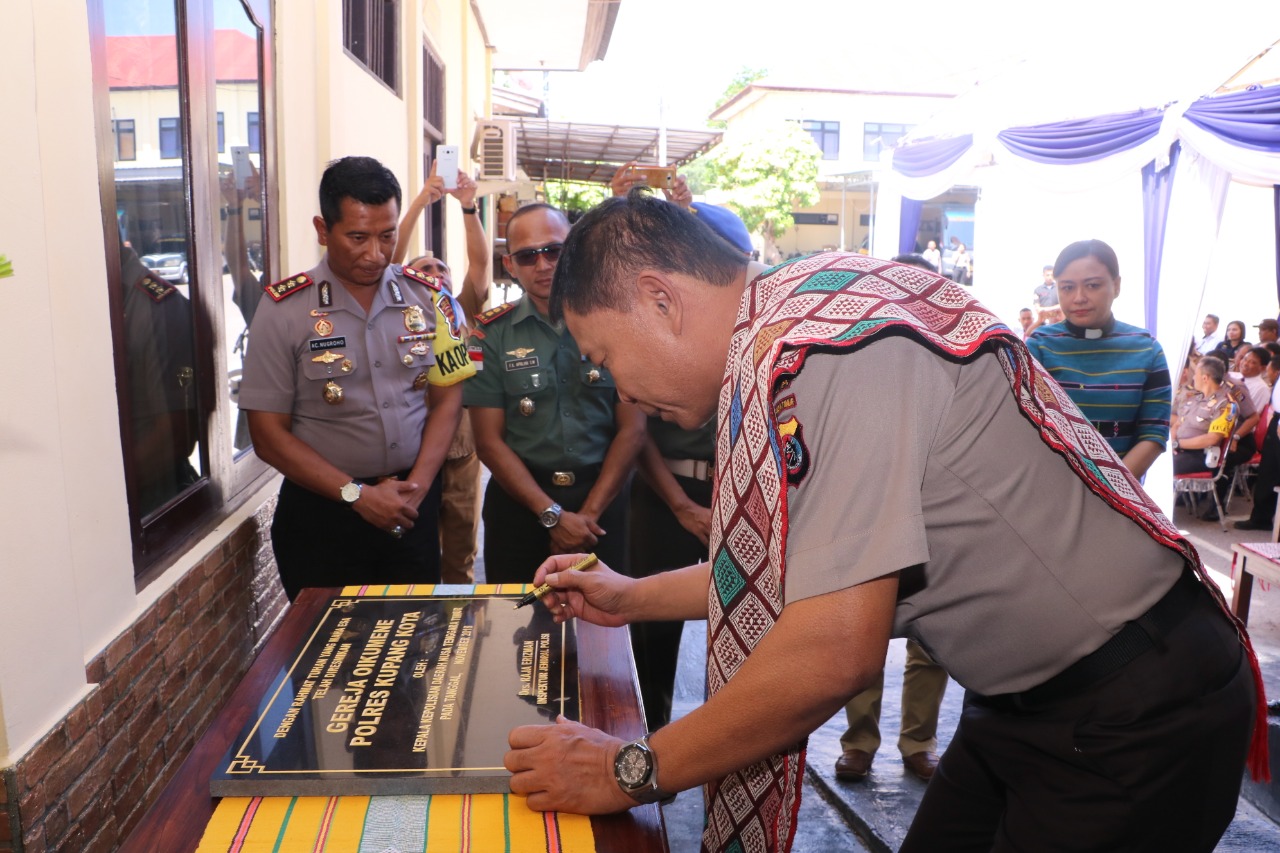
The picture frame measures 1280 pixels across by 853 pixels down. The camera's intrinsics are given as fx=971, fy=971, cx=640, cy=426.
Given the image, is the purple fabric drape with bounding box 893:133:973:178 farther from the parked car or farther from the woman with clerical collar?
the parked car

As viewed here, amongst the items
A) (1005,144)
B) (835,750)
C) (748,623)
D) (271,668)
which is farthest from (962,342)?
(1005,144)

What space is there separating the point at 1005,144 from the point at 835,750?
531cm

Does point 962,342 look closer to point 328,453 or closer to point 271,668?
point 271,668

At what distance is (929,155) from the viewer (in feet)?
27.7

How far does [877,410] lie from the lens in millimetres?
1018

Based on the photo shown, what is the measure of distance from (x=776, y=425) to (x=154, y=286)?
2.08 metres

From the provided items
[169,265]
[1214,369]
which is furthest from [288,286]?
[1214,369]

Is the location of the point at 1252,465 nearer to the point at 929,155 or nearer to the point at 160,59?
the point at 929,155

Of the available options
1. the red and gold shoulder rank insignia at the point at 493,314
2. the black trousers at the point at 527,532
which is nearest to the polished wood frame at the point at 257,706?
the black trousers at the point at 527,532

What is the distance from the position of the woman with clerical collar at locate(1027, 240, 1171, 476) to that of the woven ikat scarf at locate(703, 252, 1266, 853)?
7.00ft

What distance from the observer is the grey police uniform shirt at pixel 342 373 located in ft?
8.75

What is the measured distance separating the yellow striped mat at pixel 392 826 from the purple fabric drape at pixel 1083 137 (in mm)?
6144

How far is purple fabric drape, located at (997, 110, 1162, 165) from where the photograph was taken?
5.93 m

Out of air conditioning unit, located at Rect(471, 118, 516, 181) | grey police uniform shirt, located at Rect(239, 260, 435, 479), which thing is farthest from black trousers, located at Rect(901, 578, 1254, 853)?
air conditioning unit, located at Rect(471, 118, 516, 181)
